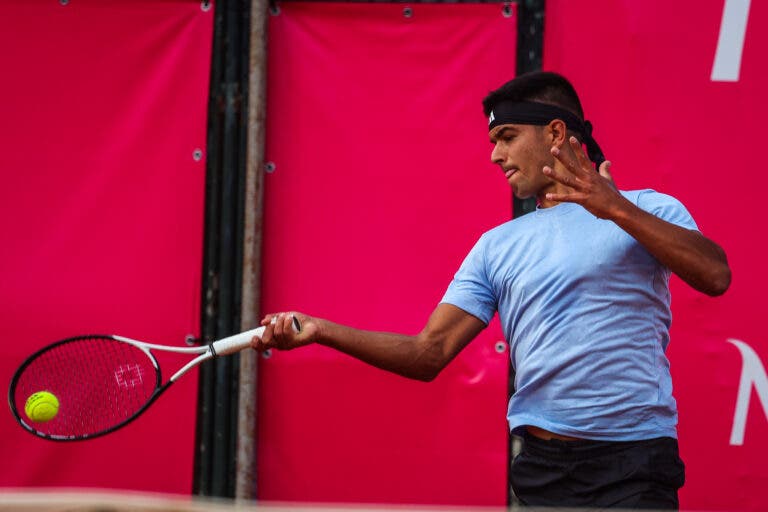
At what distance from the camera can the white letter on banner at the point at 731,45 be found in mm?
4703

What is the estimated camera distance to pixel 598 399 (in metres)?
2.99

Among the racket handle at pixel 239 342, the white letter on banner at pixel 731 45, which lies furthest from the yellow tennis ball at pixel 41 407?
the white letter on banner at pixel 731 45

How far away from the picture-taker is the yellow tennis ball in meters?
3.86

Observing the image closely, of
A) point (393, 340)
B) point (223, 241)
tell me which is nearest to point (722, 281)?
point (393, 340)

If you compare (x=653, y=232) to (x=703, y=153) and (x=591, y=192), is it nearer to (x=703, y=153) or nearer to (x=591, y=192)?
(x=591, y=192)

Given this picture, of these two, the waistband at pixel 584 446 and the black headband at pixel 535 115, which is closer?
the waistband at pixel 584 446

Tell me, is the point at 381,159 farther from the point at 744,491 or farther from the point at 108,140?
the point at 744,491

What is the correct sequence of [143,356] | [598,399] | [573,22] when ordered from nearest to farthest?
[598,399]
[143,356]
[573,22]

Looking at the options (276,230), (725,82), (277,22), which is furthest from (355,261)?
(725,82)

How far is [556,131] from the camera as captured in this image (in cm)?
338

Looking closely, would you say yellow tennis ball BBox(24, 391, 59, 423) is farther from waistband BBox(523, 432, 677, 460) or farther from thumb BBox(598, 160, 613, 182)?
thumb BBox(598, 160, 613, 182)

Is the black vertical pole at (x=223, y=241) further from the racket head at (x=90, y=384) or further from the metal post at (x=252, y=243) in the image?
the racket head at (x=90, y=384)

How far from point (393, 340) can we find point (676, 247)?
955mm

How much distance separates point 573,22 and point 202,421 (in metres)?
2.48
